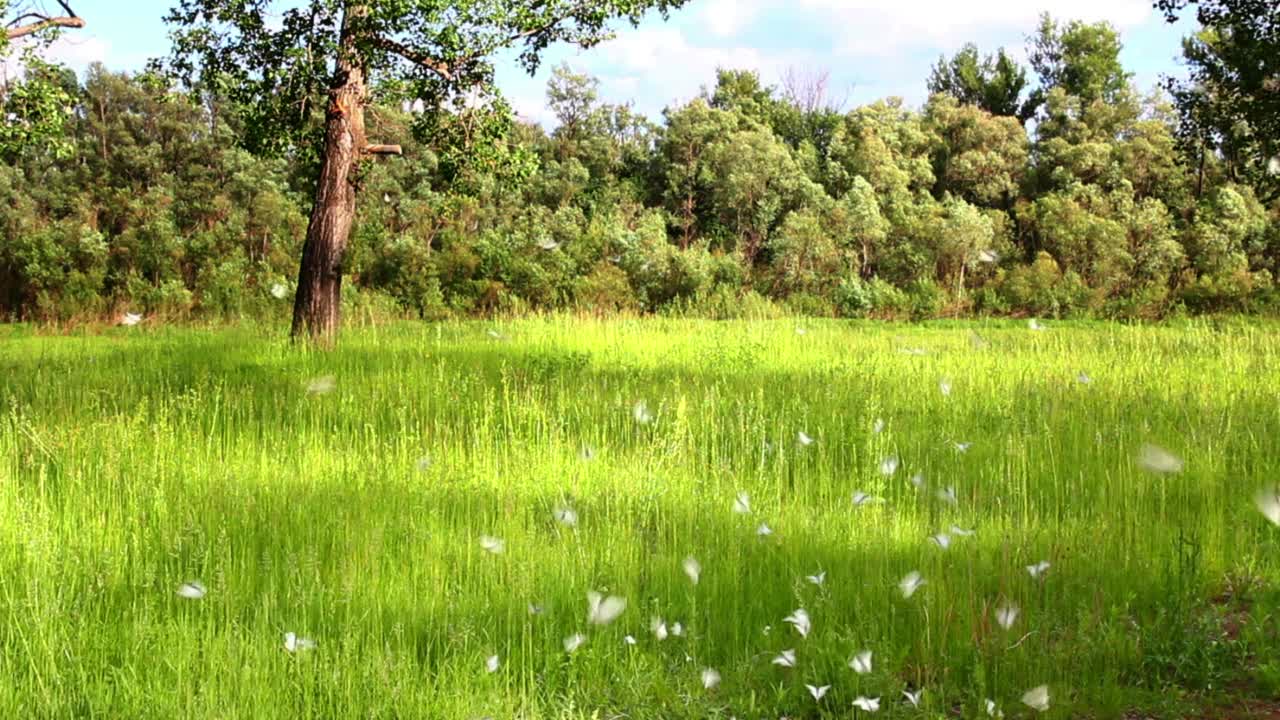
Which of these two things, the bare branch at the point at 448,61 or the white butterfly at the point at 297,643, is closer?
the white butterfly at the point at 297,643

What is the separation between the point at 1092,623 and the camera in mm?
4457

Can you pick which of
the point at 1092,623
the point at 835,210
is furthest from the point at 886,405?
the point at 835,210

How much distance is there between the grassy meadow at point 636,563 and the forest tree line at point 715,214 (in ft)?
45.8

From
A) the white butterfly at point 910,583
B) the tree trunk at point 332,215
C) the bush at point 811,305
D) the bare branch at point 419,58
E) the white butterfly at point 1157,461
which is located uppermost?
the bare branch at point 419,58

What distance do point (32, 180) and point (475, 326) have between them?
24.9m

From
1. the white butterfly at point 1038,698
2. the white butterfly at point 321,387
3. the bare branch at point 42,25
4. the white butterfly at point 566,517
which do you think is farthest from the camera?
the bare branch at point 42,25

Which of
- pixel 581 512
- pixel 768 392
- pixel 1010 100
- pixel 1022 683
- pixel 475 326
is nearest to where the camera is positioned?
pixel 1022 683

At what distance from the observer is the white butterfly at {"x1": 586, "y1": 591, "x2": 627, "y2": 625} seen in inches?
163

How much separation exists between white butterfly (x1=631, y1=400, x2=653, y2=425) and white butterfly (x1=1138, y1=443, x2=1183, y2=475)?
3.26m

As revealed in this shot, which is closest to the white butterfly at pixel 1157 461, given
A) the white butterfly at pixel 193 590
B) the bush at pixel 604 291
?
the white butterfly at pixel 193 590

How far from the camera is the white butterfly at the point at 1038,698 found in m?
3.58

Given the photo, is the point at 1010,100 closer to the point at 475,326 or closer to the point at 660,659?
the point at 475,326

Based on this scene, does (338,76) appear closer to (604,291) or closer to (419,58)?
(419,58)

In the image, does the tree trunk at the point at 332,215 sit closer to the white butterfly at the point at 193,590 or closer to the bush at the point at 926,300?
the white butterfly at the point at 193,590
